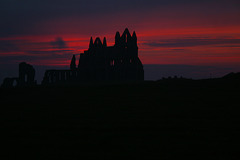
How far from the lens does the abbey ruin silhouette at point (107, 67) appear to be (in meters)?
45.1

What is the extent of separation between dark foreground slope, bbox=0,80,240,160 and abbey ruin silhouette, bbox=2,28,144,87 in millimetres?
24287

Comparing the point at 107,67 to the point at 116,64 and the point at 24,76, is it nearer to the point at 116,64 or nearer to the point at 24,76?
the point at 116,64

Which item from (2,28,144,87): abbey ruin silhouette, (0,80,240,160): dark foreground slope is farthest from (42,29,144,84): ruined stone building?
(0,80,240,160): dark foreground slope

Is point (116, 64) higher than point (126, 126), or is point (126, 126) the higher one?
point (116, 64)

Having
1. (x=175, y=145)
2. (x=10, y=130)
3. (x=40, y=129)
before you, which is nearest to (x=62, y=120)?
(x=40, y=129)

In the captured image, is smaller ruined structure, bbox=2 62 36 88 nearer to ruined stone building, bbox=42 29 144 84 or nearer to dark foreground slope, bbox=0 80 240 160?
ruined stone building, bbox=42 29 144 84

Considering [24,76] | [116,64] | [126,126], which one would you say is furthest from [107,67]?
[126,126]

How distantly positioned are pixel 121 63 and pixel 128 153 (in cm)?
3670

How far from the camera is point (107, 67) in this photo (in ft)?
152

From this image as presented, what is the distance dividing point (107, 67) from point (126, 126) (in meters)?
34.3

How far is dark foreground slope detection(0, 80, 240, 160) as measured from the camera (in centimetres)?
945

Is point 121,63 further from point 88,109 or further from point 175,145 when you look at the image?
point 175,145

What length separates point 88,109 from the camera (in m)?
16.3

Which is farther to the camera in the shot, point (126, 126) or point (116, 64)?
point (116, 64)
